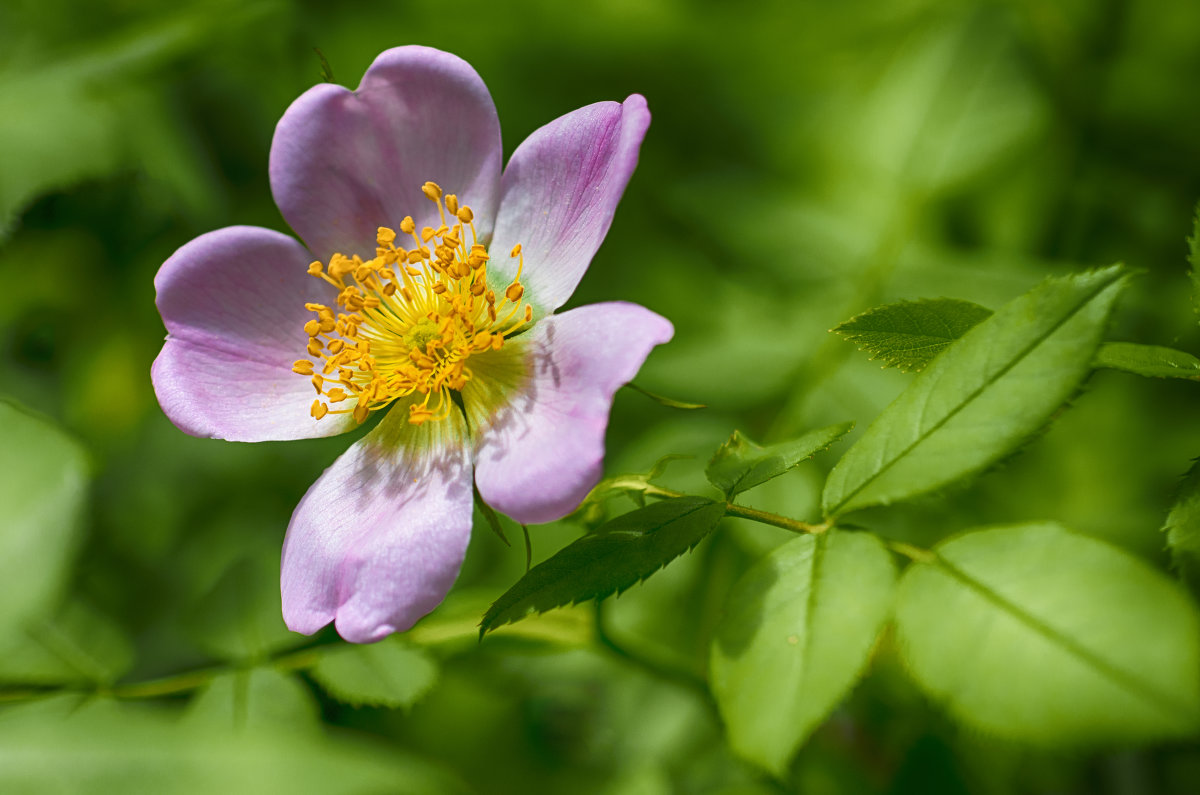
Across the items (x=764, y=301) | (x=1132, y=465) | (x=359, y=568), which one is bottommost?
(x=1132, y=465)

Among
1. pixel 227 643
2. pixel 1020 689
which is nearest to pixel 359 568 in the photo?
pixel 227 643

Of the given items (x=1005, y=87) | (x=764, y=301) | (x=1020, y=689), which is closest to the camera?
(x=1020, y=689)

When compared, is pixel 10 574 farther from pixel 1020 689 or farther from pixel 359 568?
pixel 1020 689

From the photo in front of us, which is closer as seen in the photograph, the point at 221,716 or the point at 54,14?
the point at 221,716

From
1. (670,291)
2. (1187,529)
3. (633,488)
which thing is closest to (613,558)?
(633,488)

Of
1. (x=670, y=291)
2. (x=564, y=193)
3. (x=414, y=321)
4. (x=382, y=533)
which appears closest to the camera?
(x=382, y=533)

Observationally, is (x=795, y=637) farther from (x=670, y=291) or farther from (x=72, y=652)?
(x=670, y=291)
